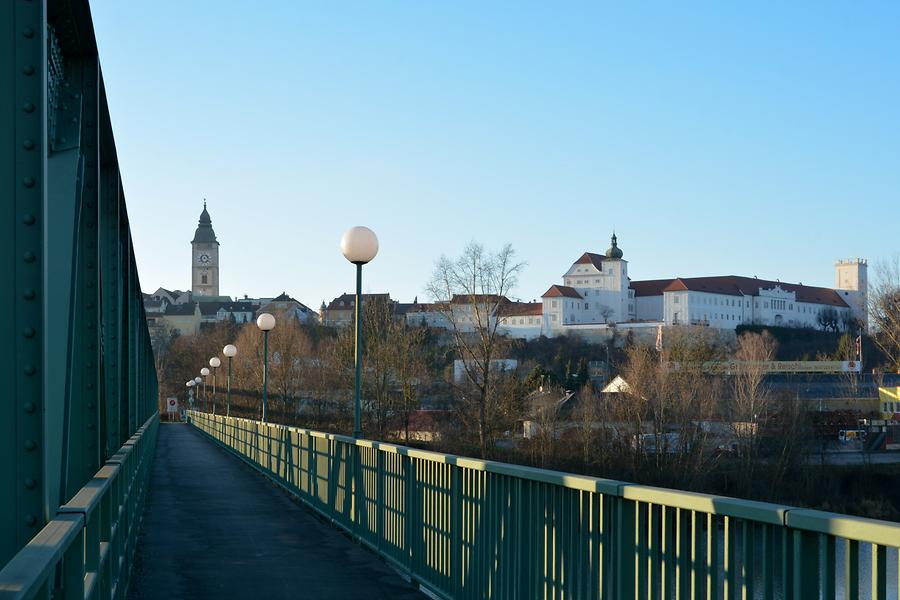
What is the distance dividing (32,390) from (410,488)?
5432 millimetres

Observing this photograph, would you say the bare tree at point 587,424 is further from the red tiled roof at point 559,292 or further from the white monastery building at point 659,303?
the red tiled roof at point 559,292

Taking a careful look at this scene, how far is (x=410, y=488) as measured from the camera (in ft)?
28.4

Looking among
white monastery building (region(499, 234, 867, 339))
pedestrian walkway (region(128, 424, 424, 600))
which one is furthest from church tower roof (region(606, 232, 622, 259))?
pedestrian walkway (region(128, 424, 424, 600))

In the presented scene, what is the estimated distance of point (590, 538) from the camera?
521 cm

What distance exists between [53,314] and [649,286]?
176 m

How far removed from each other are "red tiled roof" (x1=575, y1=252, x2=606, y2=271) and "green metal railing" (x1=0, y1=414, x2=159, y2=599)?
17153 cm

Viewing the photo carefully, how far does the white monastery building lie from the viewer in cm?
16750

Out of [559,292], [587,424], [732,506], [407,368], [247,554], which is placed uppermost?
[559,292]

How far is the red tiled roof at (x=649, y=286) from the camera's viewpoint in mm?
174750

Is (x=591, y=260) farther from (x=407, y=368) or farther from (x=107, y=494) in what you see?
(x=107, y=494)

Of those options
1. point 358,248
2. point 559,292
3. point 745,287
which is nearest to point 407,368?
point 358,248

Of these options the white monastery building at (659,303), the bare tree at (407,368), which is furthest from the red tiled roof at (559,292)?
the bare tree at (407,368)

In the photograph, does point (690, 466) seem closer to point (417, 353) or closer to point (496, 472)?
point (417, 353)

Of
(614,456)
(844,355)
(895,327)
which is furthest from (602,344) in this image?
(614,456)
